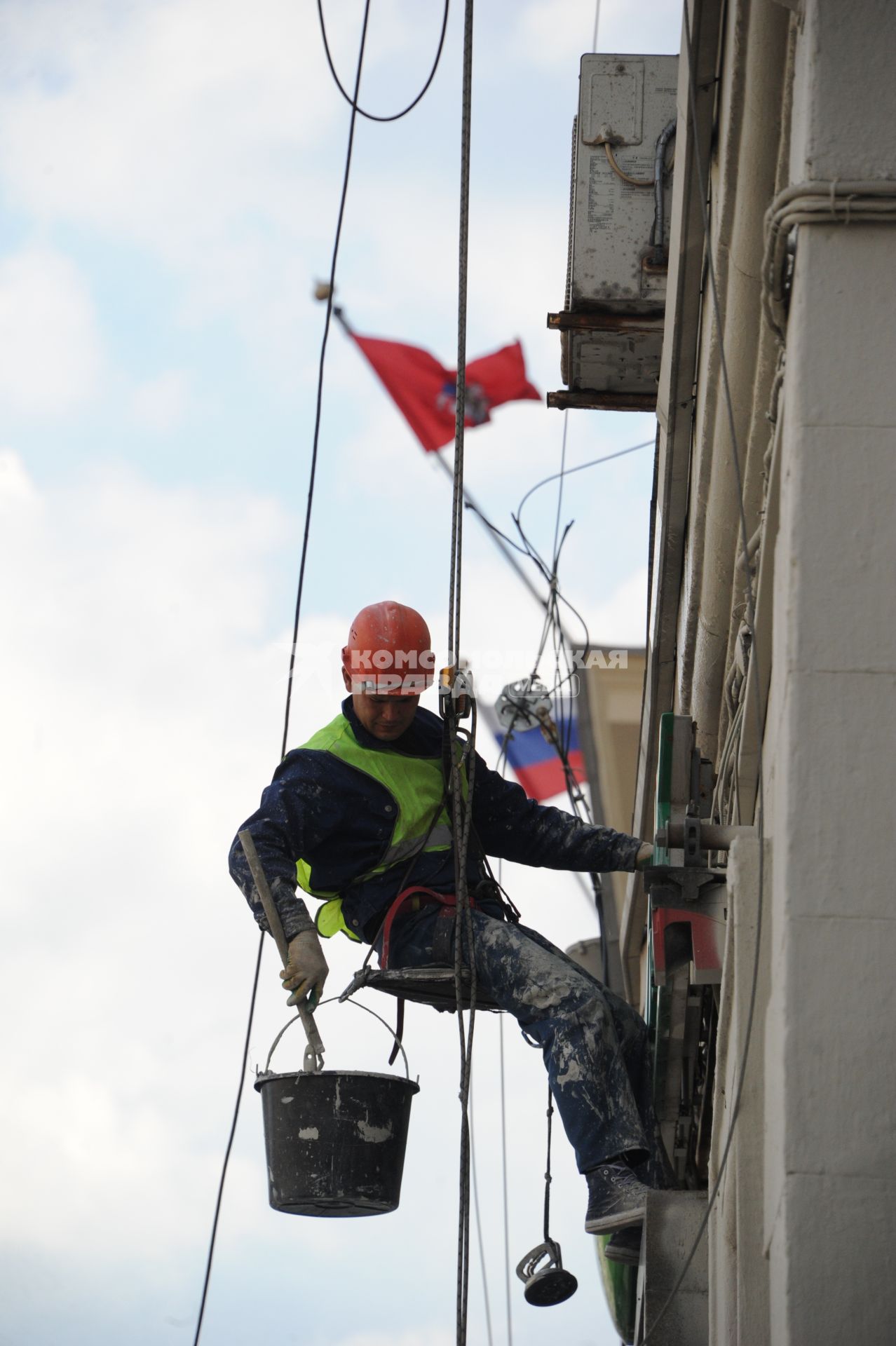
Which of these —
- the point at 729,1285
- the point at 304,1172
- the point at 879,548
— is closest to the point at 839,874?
the point at 879,548

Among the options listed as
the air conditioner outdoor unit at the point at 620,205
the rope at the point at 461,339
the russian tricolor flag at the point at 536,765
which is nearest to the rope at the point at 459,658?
the rope at the point at 461,339

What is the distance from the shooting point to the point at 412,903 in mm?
6738

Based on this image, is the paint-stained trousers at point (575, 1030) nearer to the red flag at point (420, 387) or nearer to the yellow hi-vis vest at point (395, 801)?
the yellow hi-vis vest at point (395, 801)

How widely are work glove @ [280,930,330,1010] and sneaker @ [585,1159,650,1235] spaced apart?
3.81ft

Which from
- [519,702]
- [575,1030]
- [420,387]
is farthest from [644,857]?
[420,387]

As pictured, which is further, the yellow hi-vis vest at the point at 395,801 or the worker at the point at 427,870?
the yellow hi-vis vest at the point at 395,801

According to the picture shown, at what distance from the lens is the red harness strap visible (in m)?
6.64

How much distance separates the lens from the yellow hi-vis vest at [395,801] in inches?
268

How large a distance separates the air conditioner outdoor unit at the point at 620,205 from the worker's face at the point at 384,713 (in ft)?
12.8

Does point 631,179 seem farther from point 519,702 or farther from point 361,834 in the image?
point 519,702

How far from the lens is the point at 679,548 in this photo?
28.6 ft

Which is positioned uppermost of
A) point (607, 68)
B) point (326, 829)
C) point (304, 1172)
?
point (607, 68)

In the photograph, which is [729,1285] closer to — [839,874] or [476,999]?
[839,874]

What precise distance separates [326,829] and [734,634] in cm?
185
